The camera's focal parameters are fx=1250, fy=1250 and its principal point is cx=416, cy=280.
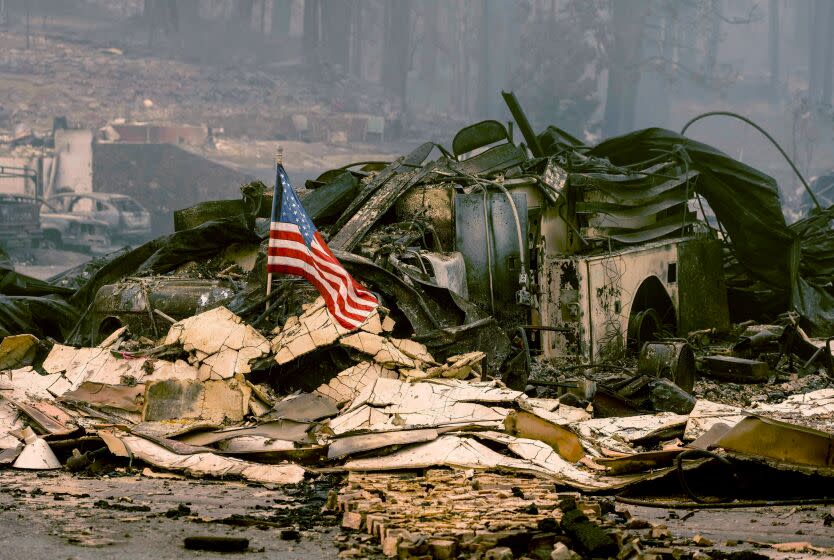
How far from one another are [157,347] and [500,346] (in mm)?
2884

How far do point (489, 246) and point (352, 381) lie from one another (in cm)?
301

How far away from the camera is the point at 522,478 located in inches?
279

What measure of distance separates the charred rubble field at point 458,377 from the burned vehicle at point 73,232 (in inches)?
597

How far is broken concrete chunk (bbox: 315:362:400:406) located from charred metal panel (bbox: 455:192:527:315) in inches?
99.8

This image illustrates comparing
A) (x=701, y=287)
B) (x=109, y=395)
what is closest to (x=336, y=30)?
(x=701, y=287)

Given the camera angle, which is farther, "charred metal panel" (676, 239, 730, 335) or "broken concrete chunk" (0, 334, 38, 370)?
"charred metal panel" (676, 239, 730, 335)

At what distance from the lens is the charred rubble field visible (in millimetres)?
6113

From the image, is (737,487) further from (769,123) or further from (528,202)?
(769,123)

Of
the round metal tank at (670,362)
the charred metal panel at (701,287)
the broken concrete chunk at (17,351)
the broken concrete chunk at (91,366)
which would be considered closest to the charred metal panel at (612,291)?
the charred metal panel at (701,287)

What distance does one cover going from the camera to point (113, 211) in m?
33.3

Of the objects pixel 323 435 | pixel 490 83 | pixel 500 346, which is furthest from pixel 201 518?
pixel 490 83

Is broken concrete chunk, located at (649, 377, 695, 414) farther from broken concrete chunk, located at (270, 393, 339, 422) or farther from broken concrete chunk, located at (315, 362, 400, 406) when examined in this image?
broken concrete chunk, located at (270, 393, 339, 422)

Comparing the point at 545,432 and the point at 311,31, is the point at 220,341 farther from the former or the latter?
the point at 311,31

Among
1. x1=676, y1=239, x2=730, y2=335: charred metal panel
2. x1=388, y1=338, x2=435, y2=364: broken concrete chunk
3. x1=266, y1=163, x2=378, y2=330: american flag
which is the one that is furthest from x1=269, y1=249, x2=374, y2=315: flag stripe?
x1=676, y1=239, x2=730, y2=335: charred metal panel
